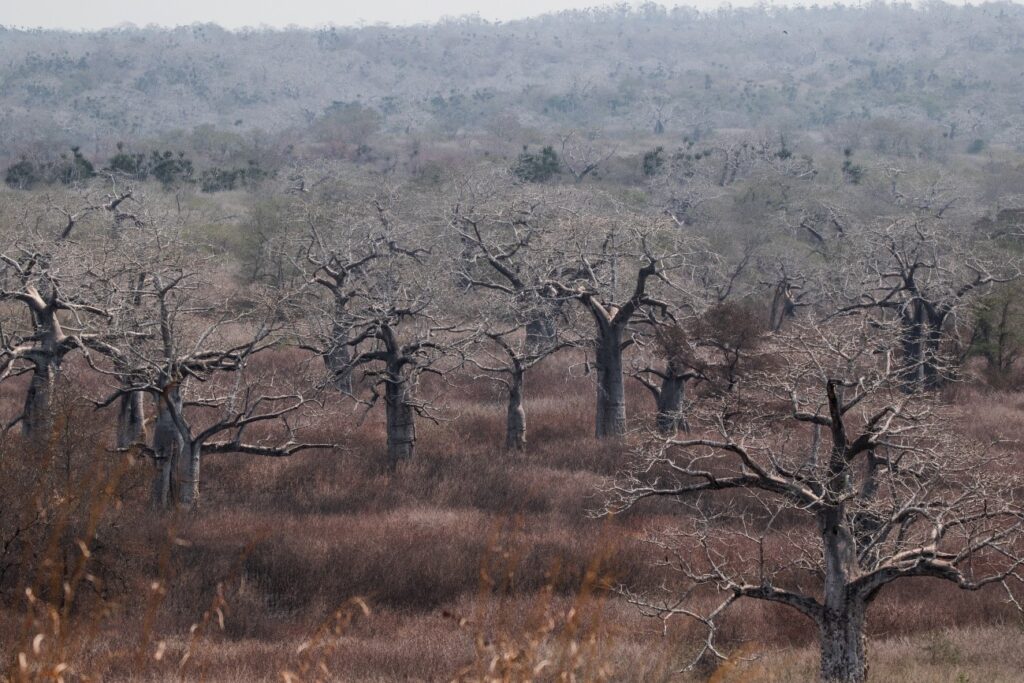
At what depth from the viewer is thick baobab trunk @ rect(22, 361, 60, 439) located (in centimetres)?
1884

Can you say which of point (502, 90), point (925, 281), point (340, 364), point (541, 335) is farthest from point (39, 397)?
point (502, 90)

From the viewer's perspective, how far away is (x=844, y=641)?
36.8 ft

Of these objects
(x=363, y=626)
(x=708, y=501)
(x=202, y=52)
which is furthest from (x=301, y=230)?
(x=202, y=52)

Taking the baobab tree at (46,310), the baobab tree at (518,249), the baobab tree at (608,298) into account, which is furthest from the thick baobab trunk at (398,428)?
the baobab tree at (46,310)

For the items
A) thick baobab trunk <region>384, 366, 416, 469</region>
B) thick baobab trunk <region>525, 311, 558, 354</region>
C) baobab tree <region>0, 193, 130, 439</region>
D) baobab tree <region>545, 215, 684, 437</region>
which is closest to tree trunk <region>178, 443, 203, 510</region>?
baobab tree <region>0, 193, 130, 439</region>

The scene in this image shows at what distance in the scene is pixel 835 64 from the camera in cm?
15000

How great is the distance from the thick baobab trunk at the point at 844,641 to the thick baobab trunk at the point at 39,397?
13.5m

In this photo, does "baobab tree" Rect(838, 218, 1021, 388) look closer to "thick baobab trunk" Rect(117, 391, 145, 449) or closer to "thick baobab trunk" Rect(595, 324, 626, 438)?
"thick baobab trunk" Rect(595, 324, 626, 438)

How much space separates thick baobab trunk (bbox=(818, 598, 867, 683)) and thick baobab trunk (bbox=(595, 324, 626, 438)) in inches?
522

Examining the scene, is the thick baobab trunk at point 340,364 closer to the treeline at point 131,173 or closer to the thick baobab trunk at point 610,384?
the thick baobab trunk at point 610,384

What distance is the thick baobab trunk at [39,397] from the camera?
18844mm

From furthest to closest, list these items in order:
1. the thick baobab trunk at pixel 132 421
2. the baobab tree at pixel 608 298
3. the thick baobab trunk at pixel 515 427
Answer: the thick baobab trunk at pixel 515 427
the baobab tree at pixel 608 298
the thick baobab trunk at pixel 132 421

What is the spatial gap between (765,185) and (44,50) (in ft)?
527

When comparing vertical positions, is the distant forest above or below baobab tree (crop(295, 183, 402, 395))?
above
